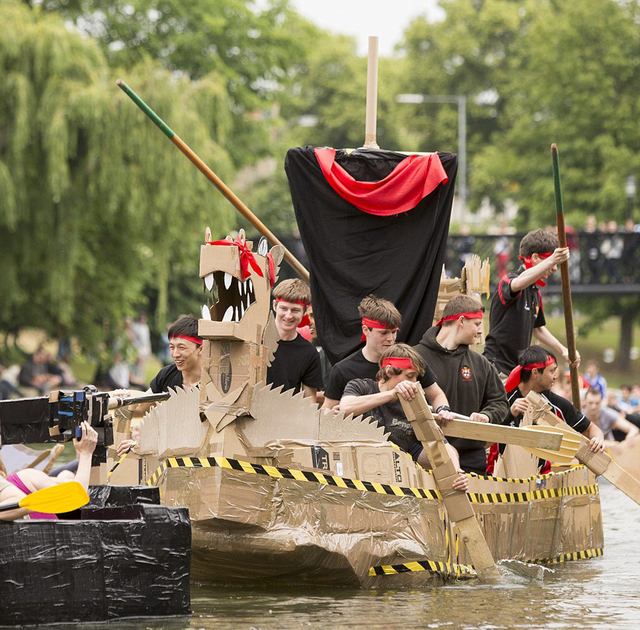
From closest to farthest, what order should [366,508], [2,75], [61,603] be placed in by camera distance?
1. [61,603]
2. [366,508]
3. [2,75]

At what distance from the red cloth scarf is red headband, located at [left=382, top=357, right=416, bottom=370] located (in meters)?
2.41

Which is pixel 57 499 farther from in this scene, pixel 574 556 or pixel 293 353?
pixel 574 556

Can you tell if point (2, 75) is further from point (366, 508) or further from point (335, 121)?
point (335, 121)

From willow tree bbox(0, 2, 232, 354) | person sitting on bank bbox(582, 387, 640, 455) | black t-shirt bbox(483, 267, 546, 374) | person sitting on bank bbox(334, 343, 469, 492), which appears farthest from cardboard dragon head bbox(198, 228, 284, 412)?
willow tree bbox(0, 2, 232, 354)

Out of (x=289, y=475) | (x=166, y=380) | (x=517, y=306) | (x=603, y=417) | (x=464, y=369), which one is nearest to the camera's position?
(x=289, y=475)

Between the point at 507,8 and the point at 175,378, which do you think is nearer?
the point at 175,378

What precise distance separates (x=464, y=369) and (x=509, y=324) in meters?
1.92

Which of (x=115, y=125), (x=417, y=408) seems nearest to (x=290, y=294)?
(x=417, y=408)

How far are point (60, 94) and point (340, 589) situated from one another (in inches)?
713

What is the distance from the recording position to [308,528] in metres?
8.66

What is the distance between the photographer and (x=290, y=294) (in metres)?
10.6

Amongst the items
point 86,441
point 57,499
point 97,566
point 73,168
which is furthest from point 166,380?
point 73,168

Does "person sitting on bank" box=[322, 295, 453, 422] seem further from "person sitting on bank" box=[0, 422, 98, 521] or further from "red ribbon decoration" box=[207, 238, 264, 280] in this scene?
"person sitting on bank" box=[0, 422, 98, 521]

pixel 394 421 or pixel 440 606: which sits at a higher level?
pixel 394 421
